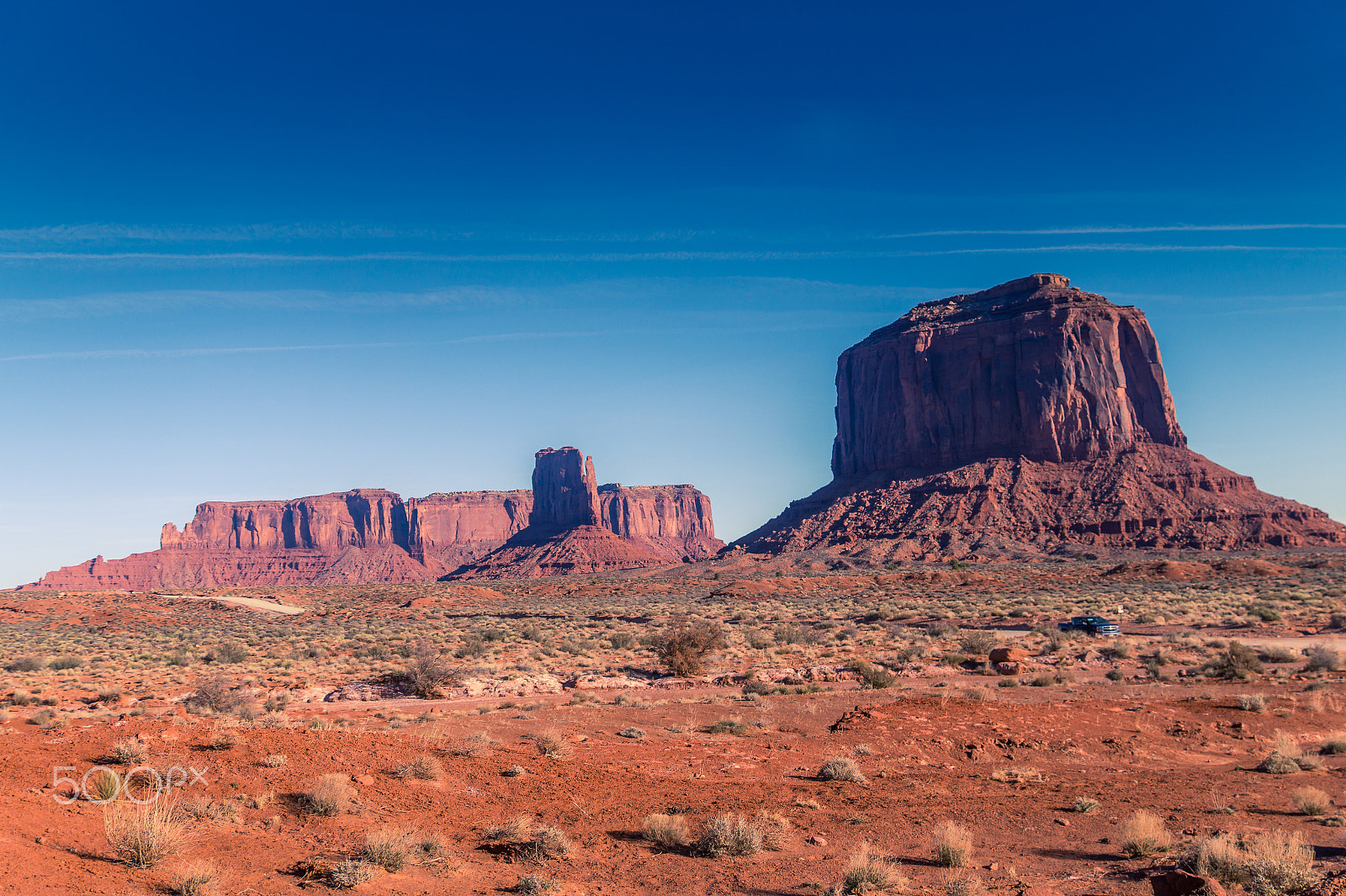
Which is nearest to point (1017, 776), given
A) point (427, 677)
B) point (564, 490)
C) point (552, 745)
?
point (552, 745)

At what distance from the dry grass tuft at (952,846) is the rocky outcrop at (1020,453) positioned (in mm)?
75702

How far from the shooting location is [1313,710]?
16047 mm

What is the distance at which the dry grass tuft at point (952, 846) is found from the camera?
8008mm

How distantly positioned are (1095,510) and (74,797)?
90.9 m

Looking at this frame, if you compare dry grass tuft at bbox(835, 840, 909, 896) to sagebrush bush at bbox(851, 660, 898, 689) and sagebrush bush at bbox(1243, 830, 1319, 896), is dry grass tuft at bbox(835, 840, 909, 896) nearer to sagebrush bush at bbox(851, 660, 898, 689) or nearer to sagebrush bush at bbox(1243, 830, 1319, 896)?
sagebrush bush at bbox(1243, 830, 1319, 896)

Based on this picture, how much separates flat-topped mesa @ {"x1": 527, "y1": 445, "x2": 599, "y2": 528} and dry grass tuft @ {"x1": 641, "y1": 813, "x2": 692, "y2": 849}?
472ft

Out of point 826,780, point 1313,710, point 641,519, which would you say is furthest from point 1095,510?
point 641,519

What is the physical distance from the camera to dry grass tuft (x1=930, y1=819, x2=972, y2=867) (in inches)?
315

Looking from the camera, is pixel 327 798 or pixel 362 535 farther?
pixel 362 535

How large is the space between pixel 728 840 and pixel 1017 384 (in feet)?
335

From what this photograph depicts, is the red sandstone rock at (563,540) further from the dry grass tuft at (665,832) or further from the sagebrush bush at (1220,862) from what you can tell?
→ the sagebrush bush at (1220,862)

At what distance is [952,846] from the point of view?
26.3 ft

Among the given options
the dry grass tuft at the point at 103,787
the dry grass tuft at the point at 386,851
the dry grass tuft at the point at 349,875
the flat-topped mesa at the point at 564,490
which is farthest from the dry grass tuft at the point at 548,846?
the flat-topped mesa at the point at 564,490

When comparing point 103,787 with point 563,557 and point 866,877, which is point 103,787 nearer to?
point 866,877
